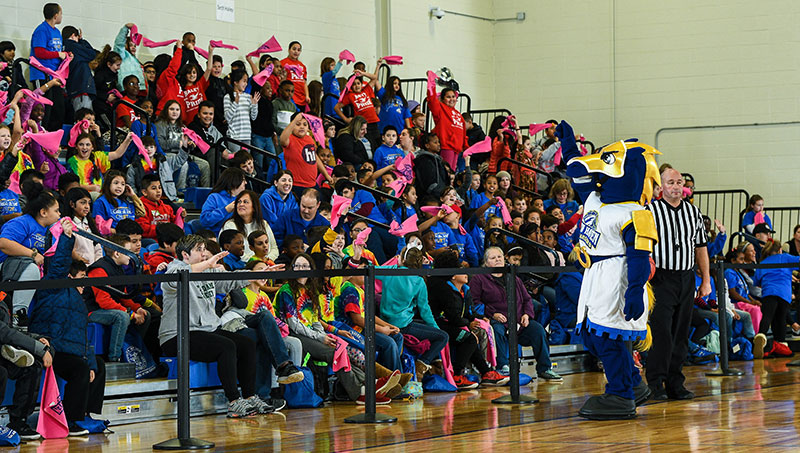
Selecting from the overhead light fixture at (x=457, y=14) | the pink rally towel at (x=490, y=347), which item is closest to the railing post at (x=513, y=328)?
the pink rally towel at (x=490, y=347)

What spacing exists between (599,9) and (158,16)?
803 cm

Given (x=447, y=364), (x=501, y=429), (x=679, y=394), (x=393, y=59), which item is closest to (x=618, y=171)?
(x=501, y=429)

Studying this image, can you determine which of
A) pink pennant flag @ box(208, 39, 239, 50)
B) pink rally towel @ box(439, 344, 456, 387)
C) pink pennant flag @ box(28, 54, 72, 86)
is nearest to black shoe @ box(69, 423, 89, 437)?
pink rally towel @ box(439, 344, 456, 387)

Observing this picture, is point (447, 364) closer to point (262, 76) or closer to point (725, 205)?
point (262, 76)

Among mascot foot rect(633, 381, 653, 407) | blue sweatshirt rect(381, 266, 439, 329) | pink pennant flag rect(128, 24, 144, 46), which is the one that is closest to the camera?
mascot foot rect(633, 381, 653, 407)

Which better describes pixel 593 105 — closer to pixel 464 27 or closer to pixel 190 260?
pixel 464 27

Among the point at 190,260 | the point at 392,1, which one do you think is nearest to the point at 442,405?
the point at 190,260

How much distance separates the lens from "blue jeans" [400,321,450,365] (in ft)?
28.9

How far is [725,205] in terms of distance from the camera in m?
17.8

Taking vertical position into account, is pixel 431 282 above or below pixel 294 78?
below

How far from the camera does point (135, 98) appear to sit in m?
12.4

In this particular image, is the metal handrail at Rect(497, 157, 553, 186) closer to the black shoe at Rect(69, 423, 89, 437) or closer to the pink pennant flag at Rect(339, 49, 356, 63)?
the pink pennant flag at Rect(339, 49, 356, 63)

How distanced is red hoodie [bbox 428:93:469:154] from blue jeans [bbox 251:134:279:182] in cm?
290

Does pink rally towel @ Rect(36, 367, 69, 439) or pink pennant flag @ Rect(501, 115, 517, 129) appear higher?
pink pennant flag @ Rect(501, 115, 517, 129)
